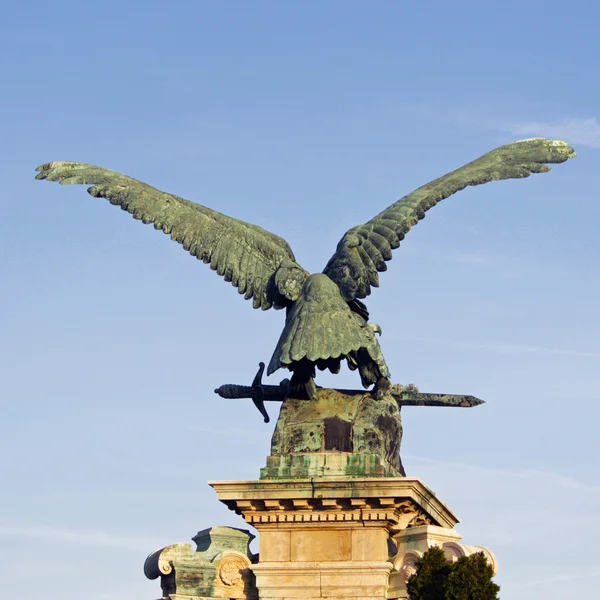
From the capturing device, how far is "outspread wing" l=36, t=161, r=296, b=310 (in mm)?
27219

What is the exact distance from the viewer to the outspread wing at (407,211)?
2622cm

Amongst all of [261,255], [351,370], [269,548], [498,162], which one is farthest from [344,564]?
[498,162]

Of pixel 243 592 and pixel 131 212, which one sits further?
pixel 131 212

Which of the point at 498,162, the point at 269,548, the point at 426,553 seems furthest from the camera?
the point at 498,162

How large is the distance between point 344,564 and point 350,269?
15.7 feet

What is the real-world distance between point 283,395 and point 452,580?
536 centimetres

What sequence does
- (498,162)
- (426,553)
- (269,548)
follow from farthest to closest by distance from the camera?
(498,162) → (269,548) → (426,553)

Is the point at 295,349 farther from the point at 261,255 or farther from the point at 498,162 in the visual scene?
the point at 498,162

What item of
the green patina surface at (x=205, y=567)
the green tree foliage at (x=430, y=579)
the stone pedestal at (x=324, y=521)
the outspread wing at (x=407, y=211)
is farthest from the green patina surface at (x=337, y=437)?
the green tree foliage at (x=430, y=579)

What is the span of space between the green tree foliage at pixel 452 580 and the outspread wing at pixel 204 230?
5723 millimetres

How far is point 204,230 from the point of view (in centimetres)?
2752

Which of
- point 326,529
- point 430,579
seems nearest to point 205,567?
point 326,529

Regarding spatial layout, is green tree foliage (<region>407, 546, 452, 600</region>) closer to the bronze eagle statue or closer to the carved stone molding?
the carved stone molding

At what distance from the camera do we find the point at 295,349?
83.7 ft
